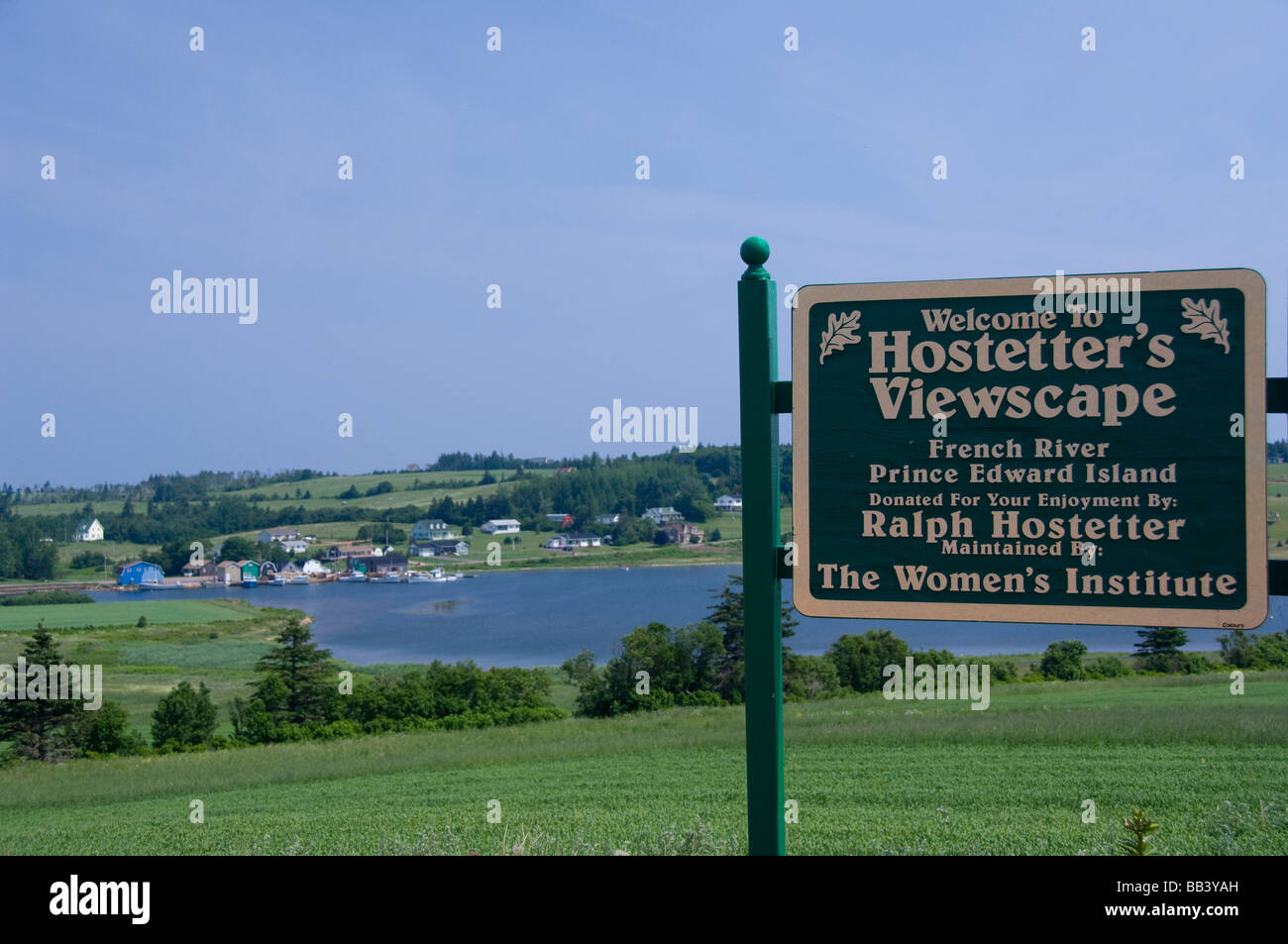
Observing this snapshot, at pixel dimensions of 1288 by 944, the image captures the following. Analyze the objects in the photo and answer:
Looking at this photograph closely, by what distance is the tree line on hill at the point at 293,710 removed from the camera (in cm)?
2428

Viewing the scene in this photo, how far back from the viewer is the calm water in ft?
155

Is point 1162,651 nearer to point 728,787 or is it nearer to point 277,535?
point 728,787

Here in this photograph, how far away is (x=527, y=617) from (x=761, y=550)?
7094 cm

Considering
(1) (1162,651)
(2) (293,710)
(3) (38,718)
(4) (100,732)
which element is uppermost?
(1) (1162,651)

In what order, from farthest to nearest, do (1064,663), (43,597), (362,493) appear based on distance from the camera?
(362,493) < (43,597) < (1064,663)

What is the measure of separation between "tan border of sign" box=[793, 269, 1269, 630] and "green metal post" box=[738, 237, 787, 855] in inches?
6.9

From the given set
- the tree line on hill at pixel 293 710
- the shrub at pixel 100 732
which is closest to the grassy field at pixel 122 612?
the tree line on hill at pixel 293 710

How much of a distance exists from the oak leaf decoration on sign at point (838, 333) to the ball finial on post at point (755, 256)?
443 mm

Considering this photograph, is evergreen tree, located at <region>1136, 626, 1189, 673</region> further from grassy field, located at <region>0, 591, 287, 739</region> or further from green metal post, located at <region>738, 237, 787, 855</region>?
grassy field, located at <region>0, 591, 287, 739</region>

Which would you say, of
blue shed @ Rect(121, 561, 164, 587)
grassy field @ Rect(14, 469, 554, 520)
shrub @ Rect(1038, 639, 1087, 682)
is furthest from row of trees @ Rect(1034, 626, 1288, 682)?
grassy field @ Rect(14, 469, 554, 520)

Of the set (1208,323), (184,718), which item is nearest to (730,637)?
(1208,323)

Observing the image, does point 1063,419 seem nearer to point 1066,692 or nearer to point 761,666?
point 761,666

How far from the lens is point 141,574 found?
88.0 m

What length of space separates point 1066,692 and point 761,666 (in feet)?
51.1
